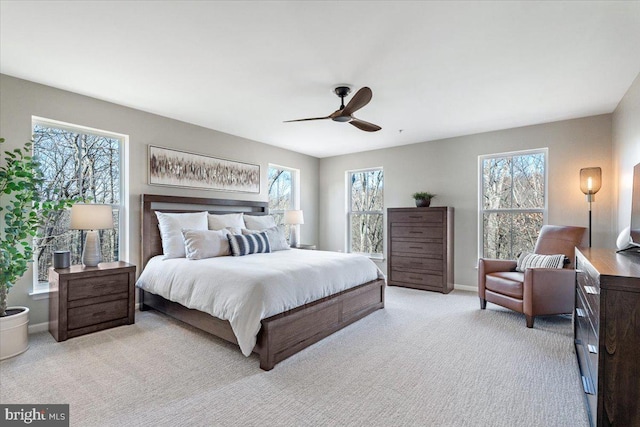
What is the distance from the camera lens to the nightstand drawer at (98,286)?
2.94 metres

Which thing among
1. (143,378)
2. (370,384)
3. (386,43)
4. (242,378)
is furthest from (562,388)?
(143,378)

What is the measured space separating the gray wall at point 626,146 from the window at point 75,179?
17.8 feet

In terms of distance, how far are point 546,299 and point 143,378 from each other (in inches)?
148

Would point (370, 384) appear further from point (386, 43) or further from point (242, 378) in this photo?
point (386, 43)

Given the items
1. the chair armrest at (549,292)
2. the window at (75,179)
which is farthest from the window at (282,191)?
the chair armrest at (549,292)

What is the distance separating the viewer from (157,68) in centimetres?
277

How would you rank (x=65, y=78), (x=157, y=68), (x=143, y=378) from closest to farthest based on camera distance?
(x=143, y=378)
(x=157, y=68)
(x=65, y=78)

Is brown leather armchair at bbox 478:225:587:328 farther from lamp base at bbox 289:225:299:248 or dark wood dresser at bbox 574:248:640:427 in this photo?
lamp base at bbox 289:225:299:248

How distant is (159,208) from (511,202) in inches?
198

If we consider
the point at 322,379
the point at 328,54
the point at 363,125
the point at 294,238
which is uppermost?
the point at 328,54

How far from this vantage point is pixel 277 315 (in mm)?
2500

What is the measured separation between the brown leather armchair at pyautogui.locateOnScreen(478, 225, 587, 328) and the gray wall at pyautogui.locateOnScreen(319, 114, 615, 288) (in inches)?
23.3

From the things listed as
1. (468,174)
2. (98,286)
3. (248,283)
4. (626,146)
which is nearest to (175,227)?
(98,286)

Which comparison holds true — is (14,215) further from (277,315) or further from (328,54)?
(328,54)
